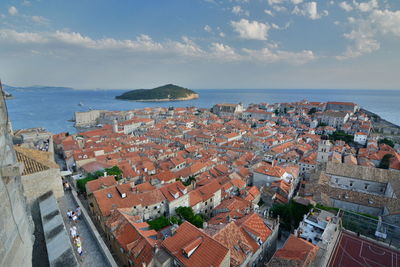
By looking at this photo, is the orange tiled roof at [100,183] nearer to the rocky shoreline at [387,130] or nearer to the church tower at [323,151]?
the church tower at [323,151]

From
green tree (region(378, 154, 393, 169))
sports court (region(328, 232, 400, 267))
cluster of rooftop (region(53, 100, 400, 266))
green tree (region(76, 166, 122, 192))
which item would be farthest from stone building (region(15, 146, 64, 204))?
green tree (region(378, 154, 393, 169))

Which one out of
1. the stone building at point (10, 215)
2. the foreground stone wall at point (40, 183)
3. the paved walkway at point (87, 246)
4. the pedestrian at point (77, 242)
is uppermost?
the stone building at point (10, 215)

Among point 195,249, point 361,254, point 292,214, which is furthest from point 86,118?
point 361,254

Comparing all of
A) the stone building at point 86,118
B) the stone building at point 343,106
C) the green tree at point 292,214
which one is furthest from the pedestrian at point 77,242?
the stone building at point 343,106

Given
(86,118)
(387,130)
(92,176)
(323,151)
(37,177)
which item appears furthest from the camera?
(86,118)

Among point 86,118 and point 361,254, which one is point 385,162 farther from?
point 86,118

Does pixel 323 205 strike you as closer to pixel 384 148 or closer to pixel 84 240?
pixel 84 240
